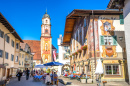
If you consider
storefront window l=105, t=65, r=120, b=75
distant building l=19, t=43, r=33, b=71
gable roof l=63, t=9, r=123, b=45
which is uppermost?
gable roof l=63, t=9, r=123, b=45

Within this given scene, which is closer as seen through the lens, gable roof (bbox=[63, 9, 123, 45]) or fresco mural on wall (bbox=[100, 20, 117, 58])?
fresco mural on wall (bbox=[100, 20, 117, 58])

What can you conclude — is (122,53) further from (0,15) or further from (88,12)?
(0,15)

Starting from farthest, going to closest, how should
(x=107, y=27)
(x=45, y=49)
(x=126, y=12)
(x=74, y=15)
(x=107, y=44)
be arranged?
1. (x=45, y=49)
2. (x=74, y=15)
3. (x=107, y=27)
4. (x=107, y=44)
5. (x=126, y=12)

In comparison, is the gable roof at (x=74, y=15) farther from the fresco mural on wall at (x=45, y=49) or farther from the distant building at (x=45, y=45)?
the distant building at (x=45, y=45)

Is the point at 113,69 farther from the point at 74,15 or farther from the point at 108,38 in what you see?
the point at 74,15

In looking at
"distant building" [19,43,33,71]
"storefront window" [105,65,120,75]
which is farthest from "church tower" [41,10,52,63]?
"storefront window" [105,65,120,75]

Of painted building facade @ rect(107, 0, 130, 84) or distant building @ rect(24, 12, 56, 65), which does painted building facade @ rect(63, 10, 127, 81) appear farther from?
distant building @ rect(24, 12, 56, 65)

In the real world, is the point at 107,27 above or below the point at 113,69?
above

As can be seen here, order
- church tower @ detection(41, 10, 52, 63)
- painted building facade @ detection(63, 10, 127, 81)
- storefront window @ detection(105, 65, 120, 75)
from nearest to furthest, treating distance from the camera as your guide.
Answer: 1. painted building facade @ detection(63, 10, 127, 81)
2. storefront window @ detection(105, 65, 120, 75)
3. church tower @ detection(41, 10, 52, 63)

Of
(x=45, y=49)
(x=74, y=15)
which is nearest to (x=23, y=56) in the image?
(x=45, y=49)

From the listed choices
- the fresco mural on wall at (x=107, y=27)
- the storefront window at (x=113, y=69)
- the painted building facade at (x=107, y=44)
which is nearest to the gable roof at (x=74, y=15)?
the painted building facade at (x=107, y=44)

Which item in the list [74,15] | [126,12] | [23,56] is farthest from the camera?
[23,56]

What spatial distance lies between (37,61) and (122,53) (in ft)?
177

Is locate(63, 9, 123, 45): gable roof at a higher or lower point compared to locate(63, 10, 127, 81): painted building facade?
higher
